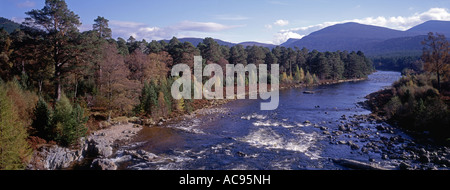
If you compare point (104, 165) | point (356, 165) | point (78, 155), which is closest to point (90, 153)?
point (78, 155)

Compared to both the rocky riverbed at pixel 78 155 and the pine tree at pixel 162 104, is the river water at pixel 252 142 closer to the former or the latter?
the rocky riverbed at pixel 78 155

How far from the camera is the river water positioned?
1758cm

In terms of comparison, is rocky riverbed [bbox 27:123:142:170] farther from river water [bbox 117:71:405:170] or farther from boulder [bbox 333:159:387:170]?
boulder [bbox 333:159:387:170]

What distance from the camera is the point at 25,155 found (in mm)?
15109

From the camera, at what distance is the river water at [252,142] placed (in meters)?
17.6

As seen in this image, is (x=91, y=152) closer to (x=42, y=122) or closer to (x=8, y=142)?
(x=42, y=122)

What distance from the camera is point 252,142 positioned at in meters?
22.5

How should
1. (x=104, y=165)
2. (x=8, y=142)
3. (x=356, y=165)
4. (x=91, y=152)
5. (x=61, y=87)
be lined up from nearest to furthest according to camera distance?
(x=8, y=142) → (x=104, y=165) → (x=356, y=165) → (x=91, y=152) → (x=61, y=87)

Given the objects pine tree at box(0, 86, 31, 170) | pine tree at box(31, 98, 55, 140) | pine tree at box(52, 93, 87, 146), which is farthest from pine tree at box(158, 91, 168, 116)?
pine tree at box(0, 86, 31, 170)

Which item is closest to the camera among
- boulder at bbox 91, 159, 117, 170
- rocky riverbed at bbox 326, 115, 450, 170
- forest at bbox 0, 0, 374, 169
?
boulder at bbox 91, 159, 117, 170

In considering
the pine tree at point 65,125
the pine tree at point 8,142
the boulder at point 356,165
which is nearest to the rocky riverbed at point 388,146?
the boulder at point 356,165
